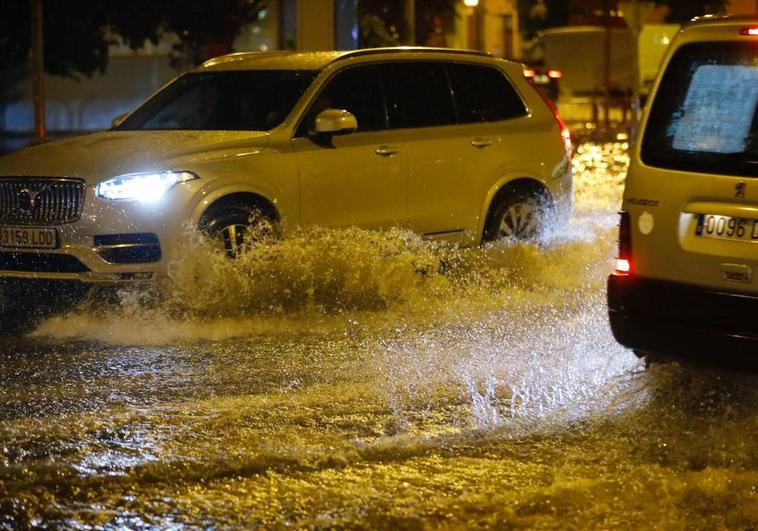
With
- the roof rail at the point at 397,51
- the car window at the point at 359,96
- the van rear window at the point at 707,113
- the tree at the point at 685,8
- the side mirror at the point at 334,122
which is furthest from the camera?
the tree at the point at 685,8

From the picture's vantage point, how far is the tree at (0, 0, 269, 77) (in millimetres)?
24125

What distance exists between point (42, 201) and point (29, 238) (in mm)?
258

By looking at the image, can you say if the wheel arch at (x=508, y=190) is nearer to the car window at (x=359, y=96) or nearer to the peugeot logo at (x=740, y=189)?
the car window at (x=359, y=96)

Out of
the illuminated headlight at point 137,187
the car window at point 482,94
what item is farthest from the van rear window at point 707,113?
the car window at point 482,94

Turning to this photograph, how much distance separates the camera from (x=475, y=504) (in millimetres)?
5148

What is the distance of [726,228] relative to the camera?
593cm

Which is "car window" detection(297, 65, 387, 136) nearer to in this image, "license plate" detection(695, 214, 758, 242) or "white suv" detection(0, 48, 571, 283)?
"white suv" detection(0, 48, 571, 283)

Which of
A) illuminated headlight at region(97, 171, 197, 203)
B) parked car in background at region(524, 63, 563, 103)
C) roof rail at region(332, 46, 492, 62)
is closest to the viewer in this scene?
illuminated headlight at region(97, 171, 197, 203)

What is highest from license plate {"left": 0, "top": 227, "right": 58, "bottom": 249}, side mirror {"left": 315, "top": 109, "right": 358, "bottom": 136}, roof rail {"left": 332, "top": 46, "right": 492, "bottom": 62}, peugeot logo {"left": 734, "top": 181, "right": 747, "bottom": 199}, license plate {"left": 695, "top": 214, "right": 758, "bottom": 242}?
roof rail {"left": 332, "top": 46, "right": 492, "bottom": 62}

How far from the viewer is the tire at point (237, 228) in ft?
28.7

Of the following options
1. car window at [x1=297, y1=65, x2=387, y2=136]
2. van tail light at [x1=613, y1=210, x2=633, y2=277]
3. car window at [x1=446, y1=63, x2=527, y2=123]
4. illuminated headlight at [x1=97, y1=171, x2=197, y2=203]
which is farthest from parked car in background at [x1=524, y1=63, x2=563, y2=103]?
van tail light at [x1=613, y1=210, x2=633, y2=277]

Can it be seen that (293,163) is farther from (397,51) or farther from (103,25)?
(103,25)

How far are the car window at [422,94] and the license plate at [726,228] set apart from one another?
4.25m

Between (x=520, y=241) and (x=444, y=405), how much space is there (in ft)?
13.9
